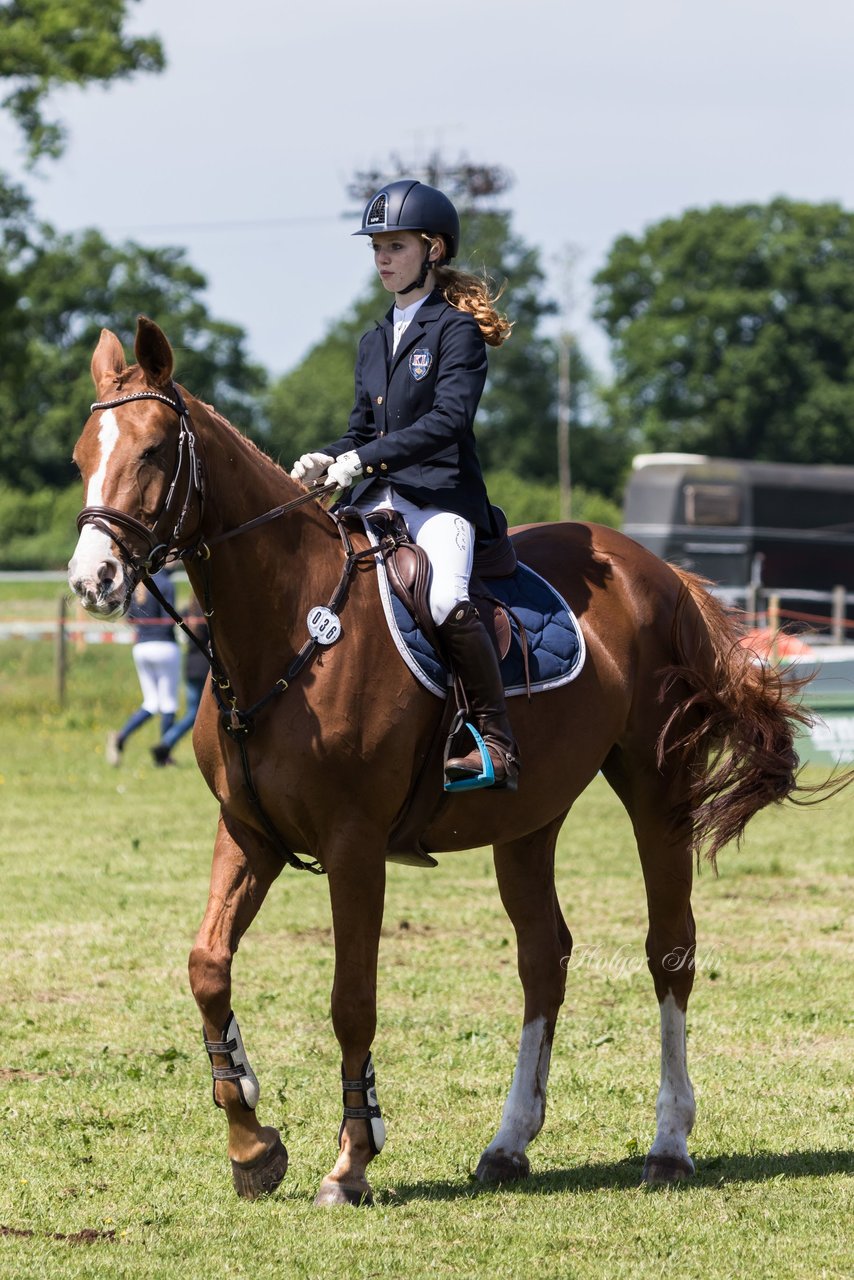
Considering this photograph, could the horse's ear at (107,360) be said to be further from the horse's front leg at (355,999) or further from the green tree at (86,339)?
the green tree at (86,339)

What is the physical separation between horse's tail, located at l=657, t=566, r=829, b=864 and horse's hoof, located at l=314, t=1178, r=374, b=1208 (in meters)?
1.95

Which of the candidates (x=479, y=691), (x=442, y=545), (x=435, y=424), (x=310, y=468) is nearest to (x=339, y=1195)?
(x=479, y=691)

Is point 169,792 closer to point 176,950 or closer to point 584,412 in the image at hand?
point 176,950

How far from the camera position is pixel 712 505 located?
31781 mm

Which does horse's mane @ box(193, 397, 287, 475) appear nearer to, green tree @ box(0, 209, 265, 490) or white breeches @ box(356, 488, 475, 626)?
white breeches @ box(356, 488, 475, 626)

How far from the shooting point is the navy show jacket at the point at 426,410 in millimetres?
Result: 5605

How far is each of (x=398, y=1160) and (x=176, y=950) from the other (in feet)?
12.8

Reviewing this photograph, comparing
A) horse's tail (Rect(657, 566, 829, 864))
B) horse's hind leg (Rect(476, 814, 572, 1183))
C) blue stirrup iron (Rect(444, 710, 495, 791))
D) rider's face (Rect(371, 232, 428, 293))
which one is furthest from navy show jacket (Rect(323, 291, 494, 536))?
horse's hind leg (Rect(476, 814, 572, 1183))

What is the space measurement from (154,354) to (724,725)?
Result: 294cm

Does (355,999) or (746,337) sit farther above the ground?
(746,337)

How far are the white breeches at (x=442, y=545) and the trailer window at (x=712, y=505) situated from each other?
26389 millimetres

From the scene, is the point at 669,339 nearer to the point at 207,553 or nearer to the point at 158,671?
the point at 158,671

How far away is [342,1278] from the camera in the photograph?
477cm

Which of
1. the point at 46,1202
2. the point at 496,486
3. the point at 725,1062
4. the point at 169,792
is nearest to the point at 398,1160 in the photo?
the point at 46,1202
